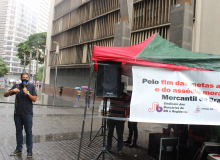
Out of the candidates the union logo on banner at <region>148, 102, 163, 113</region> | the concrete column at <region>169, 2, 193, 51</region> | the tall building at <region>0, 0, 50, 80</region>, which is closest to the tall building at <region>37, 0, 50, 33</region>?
the tall building at <region>0, 0, 50, 80</region>

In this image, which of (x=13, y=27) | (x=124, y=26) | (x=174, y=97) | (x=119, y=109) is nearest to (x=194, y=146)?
(x=174, y=97)

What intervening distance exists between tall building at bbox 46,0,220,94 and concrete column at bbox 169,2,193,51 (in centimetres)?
4

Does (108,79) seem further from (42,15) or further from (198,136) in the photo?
(42,15)

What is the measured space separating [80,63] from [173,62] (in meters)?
25.9

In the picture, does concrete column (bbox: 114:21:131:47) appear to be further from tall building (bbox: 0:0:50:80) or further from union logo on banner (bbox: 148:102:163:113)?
tall building (bbox: 0:0:50:80)

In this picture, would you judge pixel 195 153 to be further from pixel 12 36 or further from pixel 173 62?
pixel 12 36

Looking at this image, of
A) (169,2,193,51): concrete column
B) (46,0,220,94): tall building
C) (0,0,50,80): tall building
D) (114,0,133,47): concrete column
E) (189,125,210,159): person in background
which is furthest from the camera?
(0,0,50,80): tall building

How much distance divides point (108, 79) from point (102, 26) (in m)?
22.7

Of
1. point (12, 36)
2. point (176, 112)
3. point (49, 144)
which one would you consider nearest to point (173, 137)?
point (176, 112)

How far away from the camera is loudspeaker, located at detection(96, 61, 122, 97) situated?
4.20 m

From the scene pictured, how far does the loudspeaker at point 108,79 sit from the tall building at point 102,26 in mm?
5411

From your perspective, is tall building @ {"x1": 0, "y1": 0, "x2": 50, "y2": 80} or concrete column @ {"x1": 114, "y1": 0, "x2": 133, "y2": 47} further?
tall building @ {"x1": 0, "y1": 0, "x2": 50, "y2": 80}

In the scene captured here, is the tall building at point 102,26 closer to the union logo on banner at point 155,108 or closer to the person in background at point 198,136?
the person in background at point 198,136

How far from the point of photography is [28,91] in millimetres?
4582
